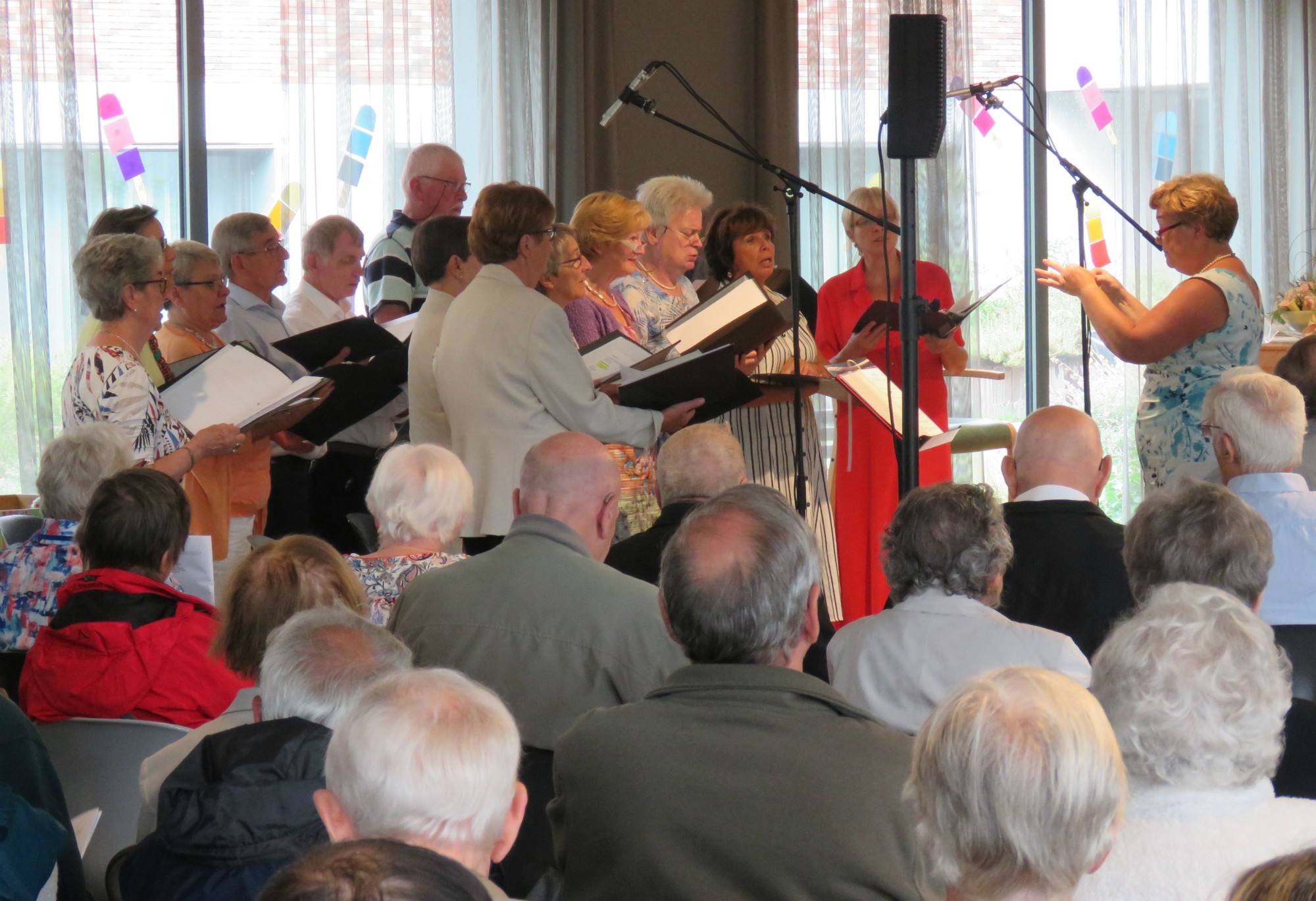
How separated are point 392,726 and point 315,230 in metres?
3.49

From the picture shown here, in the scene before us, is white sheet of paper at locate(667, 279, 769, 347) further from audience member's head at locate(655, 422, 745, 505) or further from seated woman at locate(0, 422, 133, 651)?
seated woman at locate(0, 422, 133, 651)

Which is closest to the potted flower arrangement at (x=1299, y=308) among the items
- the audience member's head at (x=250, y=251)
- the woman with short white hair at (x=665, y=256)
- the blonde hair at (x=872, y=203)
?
the blonde hair at (x=872, y=203)

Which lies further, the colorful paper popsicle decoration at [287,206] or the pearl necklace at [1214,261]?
the colorful paper popsicle decoration at [287,206]

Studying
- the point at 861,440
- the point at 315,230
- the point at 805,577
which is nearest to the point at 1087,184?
the point at 861,440

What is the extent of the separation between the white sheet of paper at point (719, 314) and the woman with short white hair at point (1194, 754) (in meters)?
2.22

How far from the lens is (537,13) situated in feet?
20.7

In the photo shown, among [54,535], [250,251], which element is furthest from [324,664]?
[250,251]

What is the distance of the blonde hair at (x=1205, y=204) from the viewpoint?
405 centimetres

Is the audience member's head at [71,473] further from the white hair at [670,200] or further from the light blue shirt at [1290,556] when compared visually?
the light blue shirt at [1290,556]

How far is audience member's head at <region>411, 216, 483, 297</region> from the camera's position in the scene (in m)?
4.00

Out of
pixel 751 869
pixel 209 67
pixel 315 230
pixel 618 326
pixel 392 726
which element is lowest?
pixel 751 869

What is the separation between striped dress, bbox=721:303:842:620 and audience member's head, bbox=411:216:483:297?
3.58 ft

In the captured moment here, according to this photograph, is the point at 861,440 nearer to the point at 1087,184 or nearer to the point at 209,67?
the point at 1087,184

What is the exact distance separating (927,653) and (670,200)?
2601 mm
